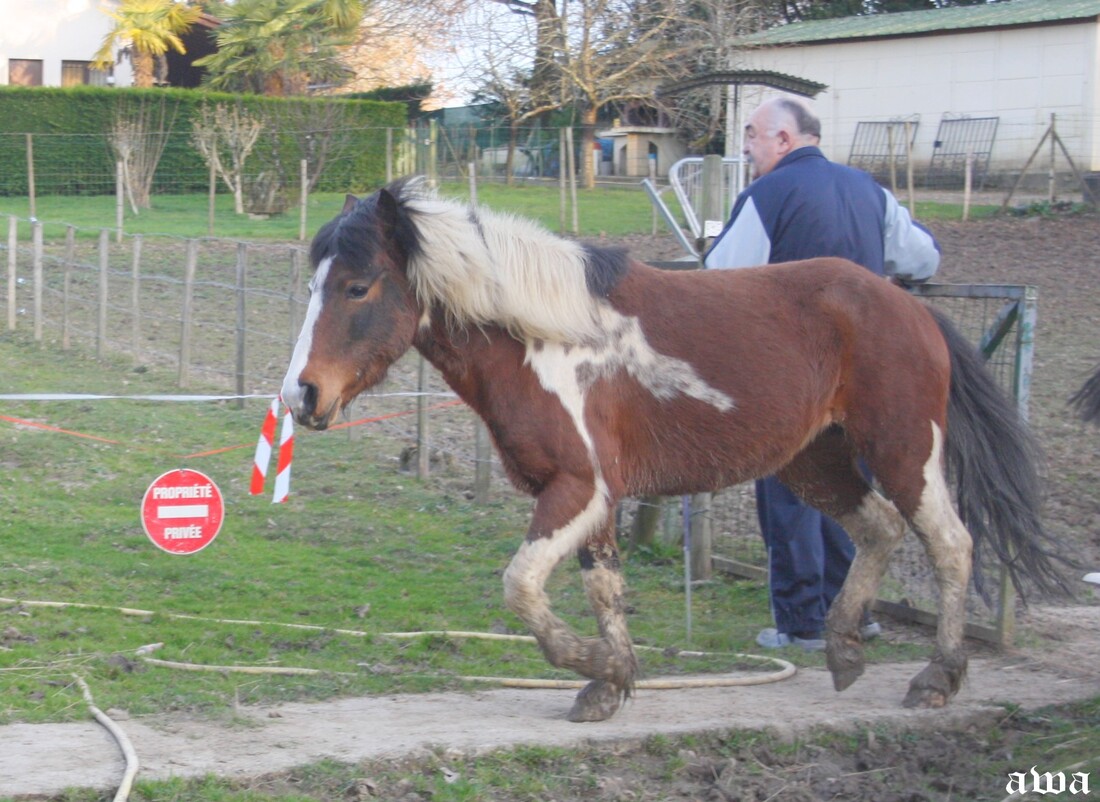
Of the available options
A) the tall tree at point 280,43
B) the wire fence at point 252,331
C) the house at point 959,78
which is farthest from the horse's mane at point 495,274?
the tall tree at point 280,43

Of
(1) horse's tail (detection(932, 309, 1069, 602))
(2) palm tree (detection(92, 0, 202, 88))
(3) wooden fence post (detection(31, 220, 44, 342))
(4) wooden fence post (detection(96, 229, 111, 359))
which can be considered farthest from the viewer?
(2) palm tree (detection(92, 0, 202, 88))

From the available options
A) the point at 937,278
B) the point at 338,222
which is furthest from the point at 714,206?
the point at 937,278

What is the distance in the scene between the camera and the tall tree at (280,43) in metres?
30.2

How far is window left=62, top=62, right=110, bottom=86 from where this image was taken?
36.8 m

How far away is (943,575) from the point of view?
195 inches

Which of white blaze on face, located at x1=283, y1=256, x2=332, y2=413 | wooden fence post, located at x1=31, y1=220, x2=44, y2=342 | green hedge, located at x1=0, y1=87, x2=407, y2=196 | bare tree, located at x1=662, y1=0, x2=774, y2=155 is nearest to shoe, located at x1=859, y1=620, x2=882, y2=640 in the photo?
white blaze on face, located at x1=283, y1=256, x2=332, y2=413

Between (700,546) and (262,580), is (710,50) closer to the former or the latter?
(700,546)

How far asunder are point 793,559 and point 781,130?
1.90m

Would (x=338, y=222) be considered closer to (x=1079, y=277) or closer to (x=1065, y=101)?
(x=1079, y=277)

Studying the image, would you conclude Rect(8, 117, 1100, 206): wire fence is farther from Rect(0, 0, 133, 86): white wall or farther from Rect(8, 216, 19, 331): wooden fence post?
Rect(0, 0, 133, 86): white wall

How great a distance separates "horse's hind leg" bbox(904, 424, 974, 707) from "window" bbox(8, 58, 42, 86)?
37.0 metres

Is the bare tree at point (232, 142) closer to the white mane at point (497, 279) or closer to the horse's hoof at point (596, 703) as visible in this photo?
the white mane at point (497, 279)

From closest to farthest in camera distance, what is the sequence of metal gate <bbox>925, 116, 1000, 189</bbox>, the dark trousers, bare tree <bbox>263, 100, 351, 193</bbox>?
the dark trousers
bare tree <bbox>263, 100, 351, 193</bbox>
metal gate <bbox>925, 116, 1000, 189</bbox>

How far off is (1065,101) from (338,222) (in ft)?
79.3
